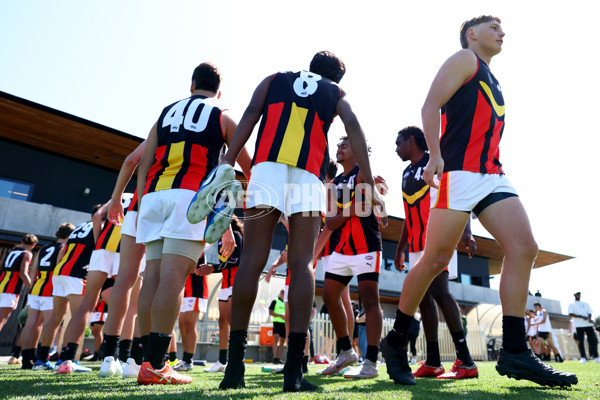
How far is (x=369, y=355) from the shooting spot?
3809 mm

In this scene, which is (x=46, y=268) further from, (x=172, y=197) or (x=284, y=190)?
(x=284, y=190)

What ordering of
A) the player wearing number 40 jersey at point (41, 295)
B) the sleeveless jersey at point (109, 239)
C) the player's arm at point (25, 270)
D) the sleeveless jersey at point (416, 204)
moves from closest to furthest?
the sleeveless jersey at point (416, 204) < the sleeveless jersey at point (109, 239) < the player wearing number 40 jersey at point (41, 295) < the player's arm at point (25, 270)

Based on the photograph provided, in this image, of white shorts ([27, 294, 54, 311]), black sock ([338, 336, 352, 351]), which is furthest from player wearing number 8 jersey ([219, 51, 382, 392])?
white shorts ([27, 294, 54, 311])

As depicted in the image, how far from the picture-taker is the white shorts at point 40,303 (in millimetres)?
6432

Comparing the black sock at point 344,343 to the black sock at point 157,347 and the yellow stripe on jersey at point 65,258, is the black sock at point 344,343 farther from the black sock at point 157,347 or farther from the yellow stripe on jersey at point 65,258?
the yellow stripe on jersey at point 65,258

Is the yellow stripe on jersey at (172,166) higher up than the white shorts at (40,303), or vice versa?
the yellow stripe on jersey at (172,166)

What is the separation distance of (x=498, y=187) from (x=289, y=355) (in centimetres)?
170

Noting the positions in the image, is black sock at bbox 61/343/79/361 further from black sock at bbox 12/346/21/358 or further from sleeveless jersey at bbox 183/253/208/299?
black sock at bbox 12/346/21/358

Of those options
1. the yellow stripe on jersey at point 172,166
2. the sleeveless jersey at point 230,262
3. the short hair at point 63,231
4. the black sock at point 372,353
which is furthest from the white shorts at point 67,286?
the black sock at point 372,353

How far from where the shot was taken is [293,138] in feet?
8.89

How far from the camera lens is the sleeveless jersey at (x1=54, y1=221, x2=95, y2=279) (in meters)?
5.72

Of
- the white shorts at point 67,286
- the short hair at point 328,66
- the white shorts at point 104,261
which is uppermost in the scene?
the short hair at point 328,66

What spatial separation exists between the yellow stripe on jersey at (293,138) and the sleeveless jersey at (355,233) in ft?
6.29

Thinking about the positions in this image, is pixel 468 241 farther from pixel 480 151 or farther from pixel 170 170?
pixel 170 170
